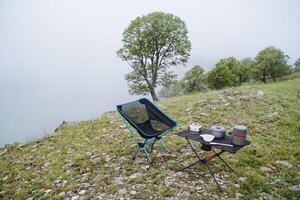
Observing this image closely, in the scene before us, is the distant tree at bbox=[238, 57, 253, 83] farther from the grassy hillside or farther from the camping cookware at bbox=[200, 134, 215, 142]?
Answer: the camping cookware at bbox=[200, 134, 215, 142]

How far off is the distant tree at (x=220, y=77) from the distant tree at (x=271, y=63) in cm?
299

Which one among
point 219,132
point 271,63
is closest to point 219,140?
Result: point 219,132

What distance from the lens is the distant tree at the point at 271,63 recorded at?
20297 mm

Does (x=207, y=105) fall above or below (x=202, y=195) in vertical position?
above

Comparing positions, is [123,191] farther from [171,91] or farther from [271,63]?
[171,91]

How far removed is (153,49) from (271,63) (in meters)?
15.0

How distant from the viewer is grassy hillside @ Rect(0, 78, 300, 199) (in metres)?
2.60

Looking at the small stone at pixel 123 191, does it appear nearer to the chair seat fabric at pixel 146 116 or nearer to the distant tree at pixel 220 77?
the chair seat fabric at pixel 146 116

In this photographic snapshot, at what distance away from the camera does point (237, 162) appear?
324 cm

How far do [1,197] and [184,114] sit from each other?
16.4ft

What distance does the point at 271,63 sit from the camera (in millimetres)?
20625

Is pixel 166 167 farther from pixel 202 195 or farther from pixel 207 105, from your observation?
pixel 207 105

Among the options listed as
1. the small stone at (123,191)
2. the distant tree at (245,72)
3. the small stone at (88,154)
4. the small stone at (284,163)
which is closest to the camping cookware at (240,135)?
the small stone at (284,163)

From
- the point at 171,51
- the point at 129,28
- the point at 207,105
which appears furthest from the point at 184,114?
the point at 129,28
